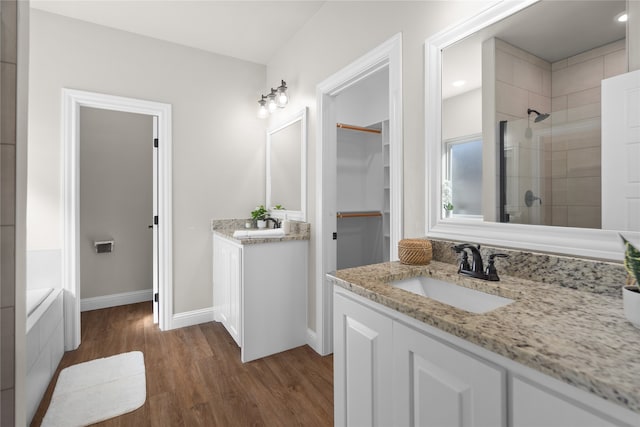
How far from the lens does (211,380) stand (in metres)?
2.05

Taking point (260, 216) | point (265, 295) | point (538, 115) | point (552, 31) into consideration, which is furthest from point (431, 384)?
point (260, 216)

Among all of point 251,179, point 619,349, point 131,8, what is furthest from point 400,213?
point 131,8

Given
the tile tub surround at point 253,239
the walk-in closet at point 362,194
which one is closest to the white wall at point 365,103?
the walk-in closet at point 362,194

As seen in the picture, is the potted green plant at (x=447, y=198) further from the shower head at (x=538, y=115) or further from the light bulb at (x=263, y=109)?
the light bulb at (x=263, y=109)

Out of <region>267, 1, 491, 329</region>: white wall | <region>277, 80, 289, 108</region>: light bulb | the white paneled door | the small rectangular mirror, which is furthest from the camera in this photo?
<region>277, 80, 289, 108</region>: light bulb

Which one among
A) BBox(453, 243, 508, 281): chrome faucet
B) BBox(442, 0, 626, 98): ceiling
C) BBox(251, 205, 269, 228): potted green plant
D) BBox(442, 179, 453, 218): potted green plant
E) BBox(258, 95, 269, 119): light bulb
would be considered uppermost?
BBox(258, 95, 269, 119): light bulb

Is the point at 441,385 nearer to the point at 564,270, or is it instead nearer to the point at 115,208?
the point at 564,270

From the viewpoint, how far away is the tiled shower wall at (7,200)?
0.74 m

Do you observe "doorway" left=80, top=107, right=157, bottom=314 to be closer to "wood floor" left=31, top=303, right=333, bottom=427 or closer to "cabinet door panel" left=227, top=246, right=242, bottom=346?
"wood floor" left=31, top=303, right=333, bottom=427

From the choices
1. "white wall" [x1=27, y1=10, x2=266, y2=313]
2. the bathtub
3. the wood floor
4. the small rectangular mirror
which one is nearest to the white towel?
the small rectangular mirror

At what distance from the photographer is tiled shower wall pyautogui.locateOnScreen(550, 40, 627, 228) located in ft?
3.24

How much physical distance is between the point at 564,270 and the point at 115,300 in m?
4.12

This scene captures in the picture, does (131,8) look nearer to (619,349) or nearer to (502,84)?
(502,84)

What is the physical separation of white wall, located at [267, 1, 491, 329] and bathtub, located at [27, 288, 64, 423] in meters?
1.73
